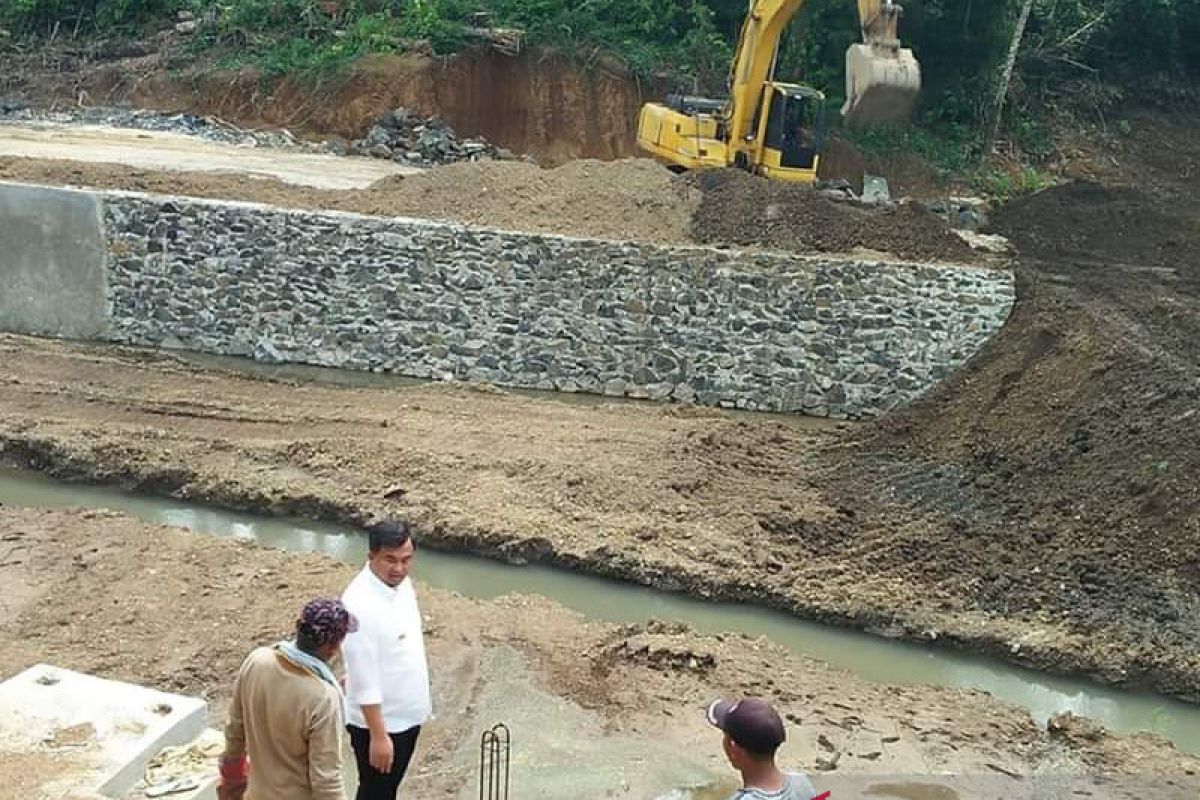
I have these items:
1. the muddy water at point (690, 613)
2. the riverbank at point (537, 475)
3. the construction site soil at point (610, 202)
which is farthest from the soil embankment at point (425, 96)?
the muddy water at point (690, 613)

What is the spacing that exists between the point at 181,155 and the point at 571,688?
48.0 ft

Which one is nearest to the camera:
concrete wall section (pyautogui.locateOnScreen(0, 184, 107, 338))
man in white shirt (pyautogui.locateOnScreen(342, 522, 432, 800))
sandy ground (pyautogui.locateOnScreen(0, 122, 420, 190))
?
man in white shirt (pyautogui.locateOnScreen(342, 522, 432, 800))

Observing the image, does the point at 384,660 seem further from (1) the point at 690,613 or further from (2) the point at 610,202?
(2) the point at 610,202

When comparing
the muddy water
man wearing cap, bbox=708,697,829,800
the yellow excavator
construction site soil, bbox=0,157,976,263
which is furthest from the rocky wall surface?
man wearing cap, bbox=708,697,829,800

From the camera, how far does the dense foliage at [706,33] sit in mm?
23344

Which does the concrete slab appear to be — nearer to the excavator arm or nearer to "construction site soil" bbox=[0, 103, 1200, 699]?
"construction site soil" bbox=[0, 103, 1200, 699]

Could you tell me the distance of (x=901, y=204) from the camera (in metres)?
16.3

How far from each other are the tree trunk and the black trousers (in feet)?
67.7

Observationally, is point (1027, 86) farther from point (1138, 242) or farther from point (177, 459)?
point (177, 459)

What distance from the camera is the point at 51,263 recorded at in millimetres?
15258

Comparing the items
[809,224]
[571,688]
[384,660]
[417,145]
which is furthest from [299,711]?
[417,145]

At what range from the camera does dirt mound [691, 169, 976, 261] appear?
14.6 meters

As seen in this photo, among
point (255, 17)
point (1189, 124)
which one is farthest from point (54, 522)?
point (1189, 124)

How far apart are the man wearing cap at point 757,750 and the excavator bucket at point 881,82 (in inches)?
449
